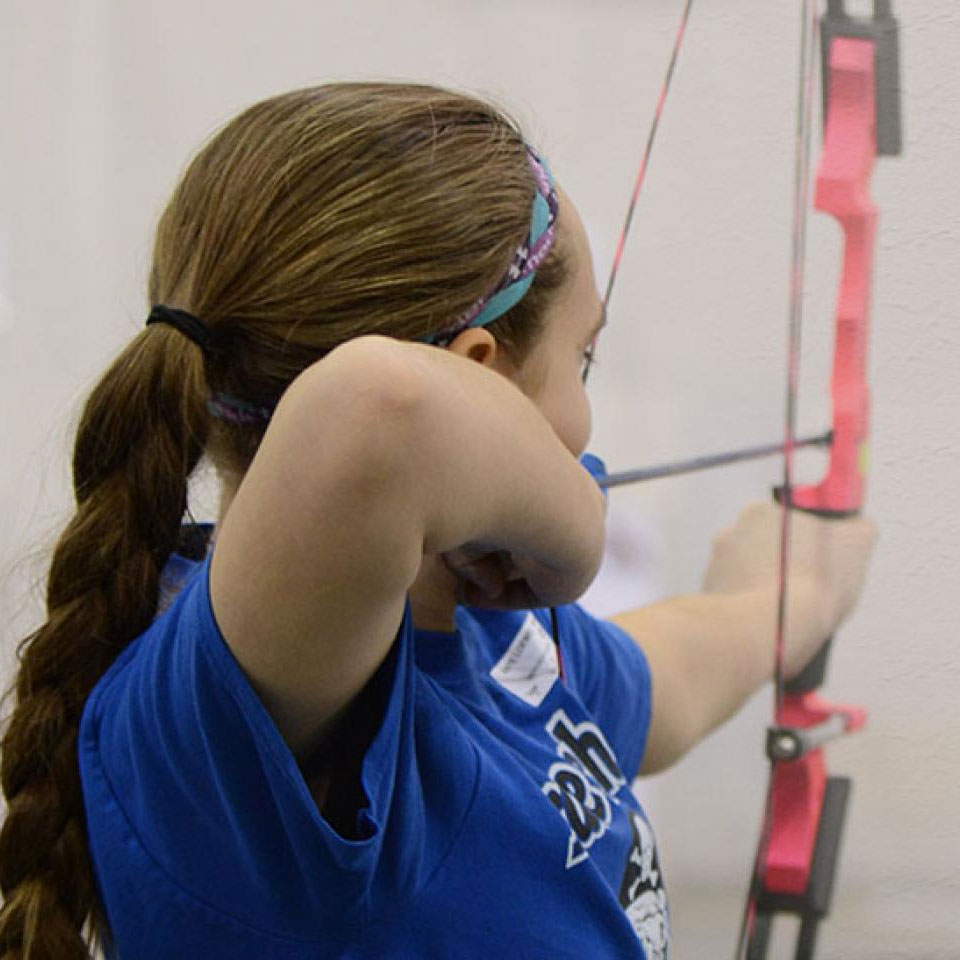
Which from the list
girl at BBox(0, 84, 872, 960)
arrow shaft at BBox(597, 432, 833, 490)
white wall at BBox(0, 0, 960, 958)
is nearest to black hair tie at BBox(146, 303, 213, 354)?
girl at BBox(0, 84, 872, 960)

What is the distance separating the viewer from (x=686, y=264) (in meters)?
0.91

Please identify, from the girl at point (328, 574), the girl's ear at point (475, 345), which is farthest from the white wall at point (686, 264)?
the girl's ear at point (475, 345)

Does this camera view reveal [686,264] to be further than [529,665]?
Yes

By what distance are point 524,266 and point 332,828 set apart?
24 cm

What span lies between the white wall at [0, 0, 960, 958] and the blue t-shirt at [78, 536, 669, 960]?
0.18 metres

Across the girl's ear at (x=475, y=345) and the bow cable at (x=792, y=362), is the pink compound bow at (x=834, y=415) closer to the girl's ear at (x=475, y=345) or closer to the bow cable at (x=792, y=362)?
the bow cable at (x=792, y=362)

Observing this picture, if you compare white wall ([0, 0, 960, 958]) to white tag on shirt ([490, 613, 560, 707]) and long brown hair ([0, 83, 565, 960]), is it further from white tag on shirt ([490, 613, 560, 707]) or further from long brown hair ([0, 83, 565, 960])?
white tag on shirt ([490, 613, 560, 707])

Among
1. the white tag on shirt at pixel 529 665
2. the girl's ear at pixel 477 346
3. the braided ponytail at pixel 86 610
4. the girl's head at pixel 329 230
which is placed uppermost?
the girl's head at pixel 329 230

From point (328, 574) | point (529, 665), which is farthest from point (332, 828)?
point (529, 665)

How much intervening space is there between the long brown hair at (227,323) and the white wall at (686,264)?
0.33ft

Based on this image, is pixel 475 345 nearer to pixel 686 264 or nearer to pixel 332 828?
pixel 332 828

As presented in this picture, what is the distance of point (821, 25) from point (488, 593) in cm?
40

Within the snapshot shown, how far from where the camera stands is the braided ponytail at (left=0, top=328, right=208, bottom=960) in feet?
1.86

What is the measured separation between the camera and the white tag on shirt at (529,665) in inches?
27.9
